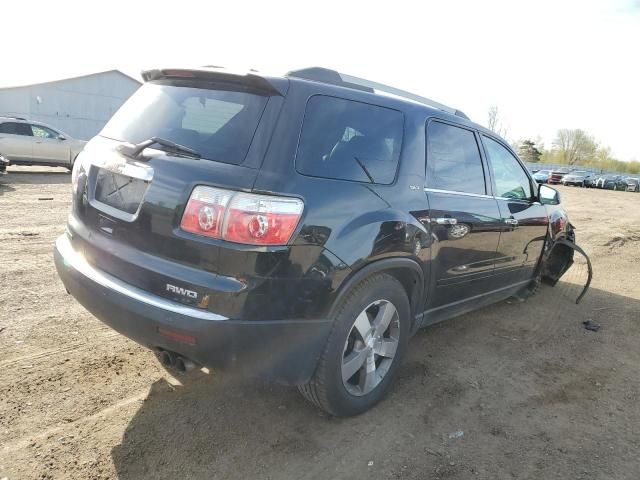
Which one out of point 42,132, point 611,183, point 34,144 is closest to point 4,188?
point 34,144

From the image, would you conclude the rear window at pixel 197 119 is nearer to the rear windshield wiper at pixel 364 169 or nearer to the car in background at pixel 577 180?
the rear windshield wiper at pixel 364 169

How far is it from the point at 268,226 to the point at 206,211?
30cm

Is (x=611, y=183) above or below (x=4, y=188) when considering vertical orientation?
above

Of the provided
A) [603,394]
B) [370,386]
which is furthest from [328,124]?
[603,394]

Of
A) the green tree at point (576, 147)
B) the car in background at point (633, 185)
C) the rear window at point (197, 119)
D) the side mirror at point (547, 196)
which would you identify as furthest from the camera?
the green tree at point (576, 147)

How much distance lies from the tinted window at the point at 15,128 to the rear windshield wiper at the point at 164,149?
50.0 ft

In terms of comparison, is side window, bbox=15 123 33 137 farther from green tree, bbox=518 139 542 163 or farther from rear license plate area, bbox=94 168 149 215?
green tree, bbox=518 139 542 163

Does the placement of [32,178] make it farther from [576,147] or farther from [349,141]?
[576,147]

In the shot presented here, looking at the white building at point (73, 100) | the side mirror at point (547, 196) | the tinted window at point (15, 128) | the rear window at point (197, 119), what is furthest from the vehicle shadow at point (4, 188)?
the white building at point (73, 100)

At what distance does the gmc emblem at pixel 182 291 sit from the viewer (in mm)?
2219

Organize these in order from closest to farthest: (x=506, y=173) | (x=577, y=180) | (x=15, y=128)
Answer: (x=506, y=173) < (x=15, y=128) < (x=577, y=180)

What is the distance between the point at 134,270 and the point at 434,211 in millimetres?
1868

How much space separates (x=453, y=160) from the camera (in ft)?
11.4

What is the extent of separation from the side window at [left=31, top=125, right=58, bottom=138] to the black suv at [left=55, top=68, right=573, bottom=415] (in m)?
14.7
